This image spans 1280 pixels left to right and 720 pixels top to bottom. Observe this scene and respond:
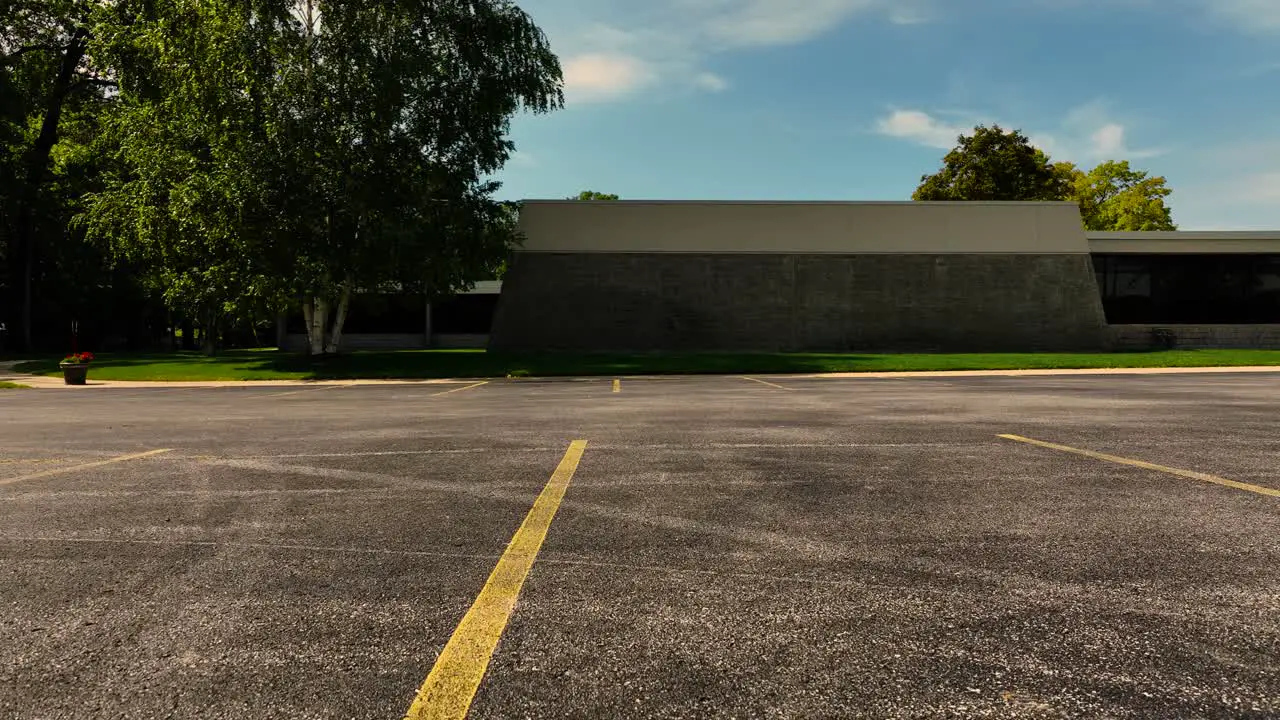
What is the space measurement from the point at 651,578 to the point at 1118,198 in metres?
66.4

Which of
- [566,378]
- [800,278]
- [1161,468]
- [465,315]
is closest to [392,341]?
[465,315]

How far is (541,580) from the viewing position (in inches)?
127

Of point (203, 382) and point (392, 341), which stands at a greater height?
point (392, 341)

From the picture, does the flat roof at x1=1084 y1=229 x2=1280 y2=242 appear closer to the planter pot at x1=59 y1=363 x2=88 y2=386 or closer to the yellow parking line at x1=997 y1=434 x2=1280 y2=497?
the yellow parking line at x1=997 y1=434 x2=1280 y2=497

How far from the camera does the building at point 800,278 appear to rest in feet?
102

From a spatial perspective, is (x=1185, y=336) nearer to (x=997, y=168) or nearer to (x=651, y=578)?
(x=997, y=168)

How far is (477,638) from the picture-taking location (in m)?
2.60

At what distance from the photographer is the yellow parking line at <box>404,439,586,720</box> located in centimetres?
216

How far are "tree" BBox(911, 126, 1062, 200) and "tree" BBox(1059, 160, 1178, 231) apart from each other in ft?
31.4

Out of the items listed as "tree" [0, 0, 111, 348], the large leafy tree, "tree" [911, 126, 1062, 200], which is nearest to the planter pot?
the large leafy tree

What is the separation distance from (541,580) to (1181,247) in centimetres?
3892

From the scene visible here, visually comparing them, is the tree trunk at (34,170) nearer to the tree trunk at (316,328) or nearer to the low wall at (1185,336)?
the tree trunk at (316,328)

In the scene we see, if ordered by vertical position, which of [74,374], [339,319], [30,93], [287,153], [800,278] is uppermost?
[30,93]

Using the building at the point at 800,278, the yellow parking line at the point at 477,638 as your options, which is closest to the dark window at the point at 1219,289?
the building at the point at 800,278
